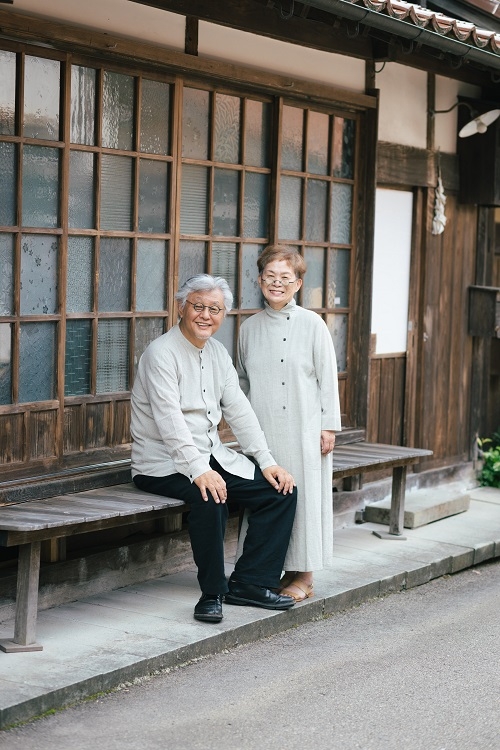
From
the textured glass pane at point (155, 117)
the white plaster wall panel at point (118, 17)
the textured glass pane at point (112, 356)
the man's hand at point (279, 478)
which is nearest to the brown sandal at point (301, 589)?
the man's hand at point (279, 478)

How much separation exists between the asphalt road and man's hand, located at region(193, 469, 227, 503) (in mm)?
794

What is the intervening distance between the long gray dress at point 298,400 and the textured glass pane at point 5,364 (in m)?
1.40

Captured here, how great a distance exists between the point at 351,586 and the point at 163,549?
1.15 meters

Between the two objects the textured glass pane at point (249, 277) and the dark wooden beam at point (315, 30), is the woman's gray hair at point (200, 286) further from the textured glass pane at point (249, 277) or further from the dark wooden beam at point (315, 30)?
the dark wooden beam at point (315, 30)

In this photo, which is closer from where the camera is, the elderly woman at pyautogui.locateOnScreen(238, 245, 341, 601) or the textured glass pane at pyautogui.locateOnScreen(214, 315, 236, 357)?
the elderly woman at pyautogui.locateOnScreen(238, 245, 341, 601)

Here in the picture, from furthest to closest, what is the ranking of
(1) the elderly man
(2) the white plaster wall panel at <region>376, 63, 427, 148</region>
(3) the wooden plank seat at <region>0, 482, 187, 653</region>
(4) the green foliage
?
(4) the green foliage < (2) the white plaster wall panel at <region>376, 63, 427, 148</region> < (1) the elderly man < (3) the wooden plank seat at <region>0, 482, 187, 653</region>

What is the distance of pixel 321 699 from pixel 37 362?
231 centimetres

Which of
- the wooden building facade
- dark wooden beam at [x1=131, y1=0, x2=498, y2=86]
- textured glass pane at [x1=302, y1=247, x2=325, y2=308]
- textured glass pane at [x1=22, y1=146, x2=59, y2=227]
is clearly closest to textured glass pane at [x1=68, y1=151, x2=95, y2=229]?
the wooden building facade

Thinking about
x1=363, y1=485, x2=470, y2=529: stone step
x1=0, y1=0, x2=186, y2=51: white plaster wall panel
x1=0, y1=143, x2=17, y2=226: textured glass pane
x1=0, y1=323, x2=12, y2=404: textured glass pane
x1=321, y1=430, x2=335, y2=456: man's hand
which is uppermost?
x1=0, y1=0, x2=186, y2=51: white plaster wall panel

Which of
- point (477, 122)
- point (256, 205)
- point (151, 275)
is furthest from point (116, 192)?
point (477, 122)

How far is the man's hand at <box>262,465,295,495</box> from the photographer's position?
6543mm

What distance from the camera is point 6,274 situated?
6156 mm

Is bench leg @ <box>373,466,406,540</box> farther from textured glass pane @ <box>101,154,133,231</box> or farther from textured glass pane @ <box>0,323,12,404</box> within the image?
textured glass pane @ <box>0,323,12,404</box>

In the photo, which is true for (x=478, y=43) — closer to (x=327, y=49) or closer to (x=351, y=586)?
(x=327, y=49)
